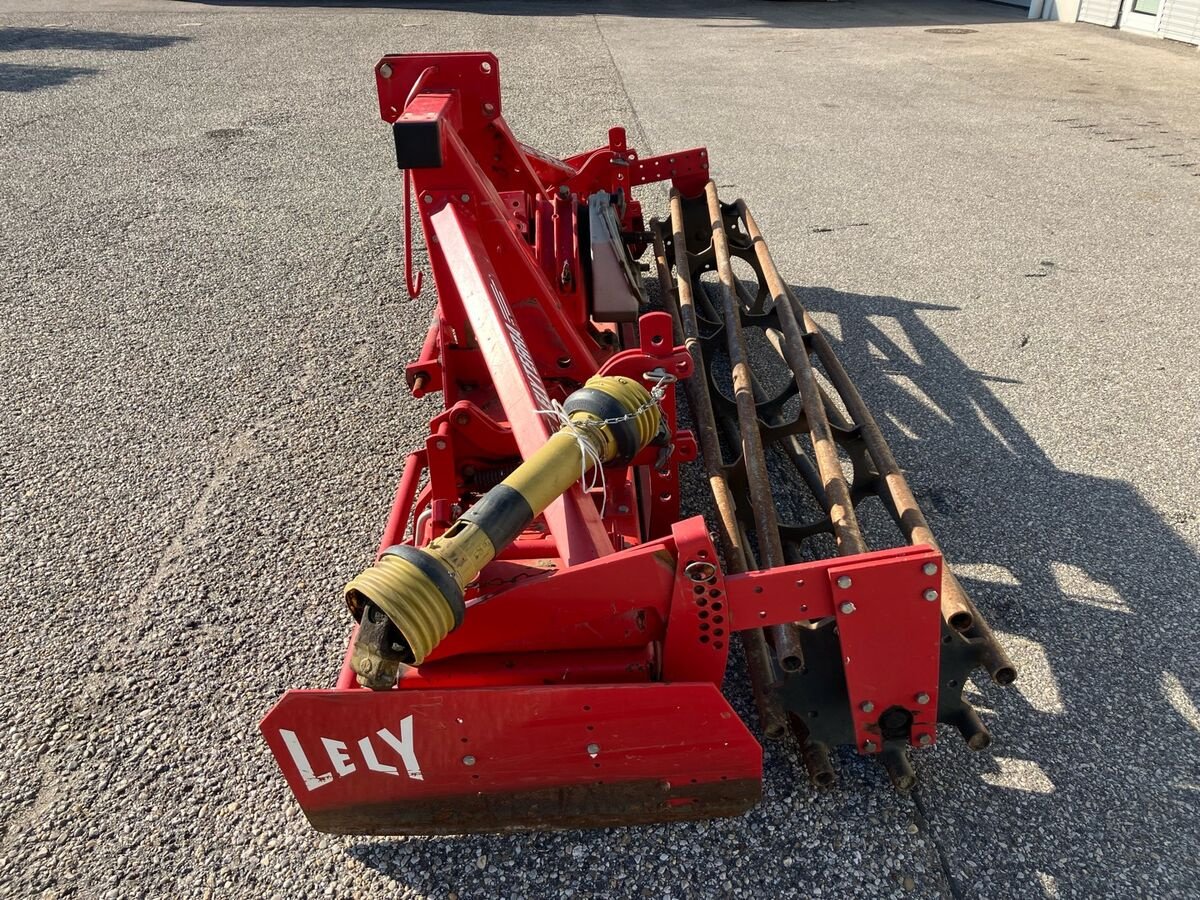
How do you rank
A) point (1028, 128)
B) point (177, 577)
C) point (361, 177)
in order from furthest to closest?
1. point (1028, 128)
2. point (361, 177)
3. point (177, 577)

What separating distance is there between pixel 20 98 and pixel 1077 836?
491 inches

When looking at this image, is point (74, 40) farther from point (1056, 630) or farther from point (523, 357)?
point (1056, 630)

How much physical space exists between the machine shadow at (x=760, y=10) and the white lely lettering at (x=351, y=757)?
16.8m

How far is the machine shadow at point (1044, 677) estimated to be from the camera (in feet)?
7.81

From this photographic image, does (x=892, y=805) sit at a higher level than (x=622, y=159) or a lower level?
lower

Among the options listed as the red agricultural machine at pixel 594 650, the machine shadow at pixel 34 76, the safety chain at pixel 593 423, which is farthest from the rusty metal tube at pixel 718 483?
the machine shadow at pixel 34 76

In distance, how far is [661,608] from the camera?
214 centimetres

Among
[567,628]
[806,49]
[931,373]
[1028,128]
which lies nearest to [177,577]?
[567,628]

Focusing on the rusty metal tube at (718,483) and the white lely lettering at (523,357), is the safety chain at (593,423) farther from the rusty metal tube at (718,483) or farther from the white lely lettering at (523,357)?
the rusty metal tube at (718,483)

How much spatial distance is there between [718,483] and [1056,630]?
4.12 ft

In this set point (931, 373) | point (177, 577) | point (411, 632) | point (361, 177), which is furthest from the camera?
point (361, 177)

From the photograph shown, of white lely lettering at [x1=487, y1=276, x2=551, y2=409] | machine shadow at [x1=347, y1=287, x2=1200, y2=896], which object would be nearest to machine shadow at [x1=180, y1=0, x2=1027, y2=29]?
machine shadow at [x1=347, y1=287, x2=1200, y2=896]

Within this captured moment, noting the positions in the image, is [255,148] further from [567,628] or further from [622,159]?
→ [567,628]

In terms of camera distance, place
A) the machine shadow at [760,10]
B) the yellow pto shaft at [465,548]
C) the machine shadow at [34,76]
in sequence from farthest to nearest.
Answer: the machine shadow at [760,10] → the machine shadow at [34,76] → the yellow pto shaft at [465,548]
